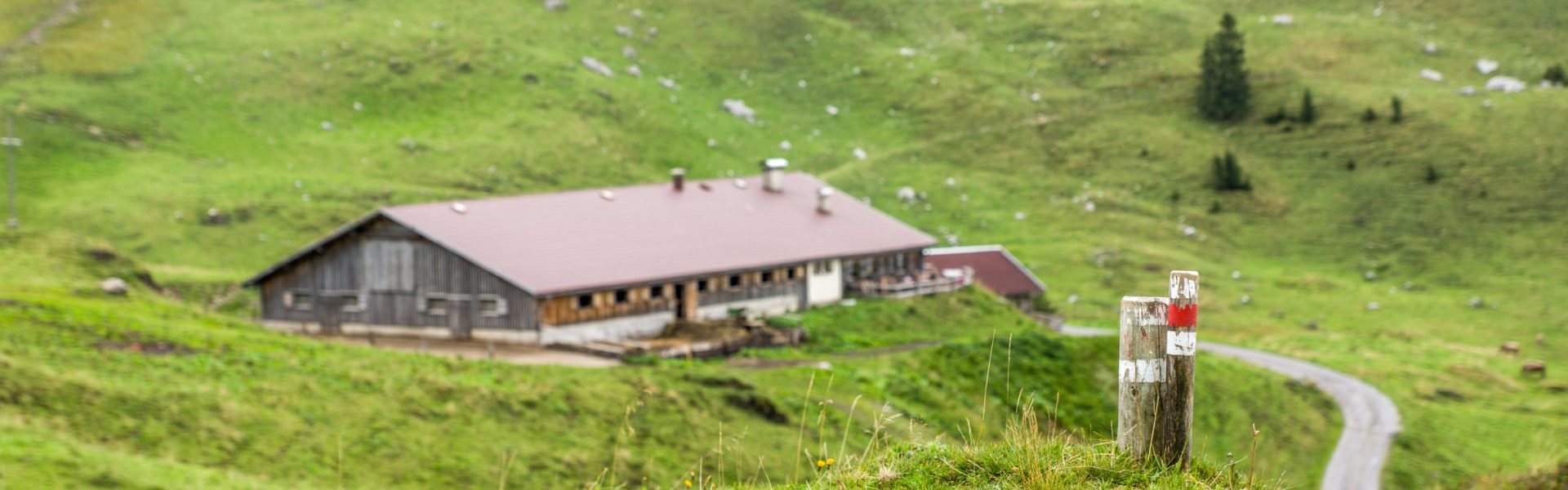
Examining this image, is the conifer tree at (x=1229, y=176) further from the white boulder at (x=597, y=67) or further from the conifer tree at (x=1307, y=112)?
the white boulder at (x=597, y=67)

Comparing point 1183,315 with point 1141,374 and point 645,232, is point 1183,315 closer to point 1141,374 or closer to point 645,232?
point 1141,374

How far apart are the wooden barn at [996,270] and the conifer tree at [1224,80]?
36.1 meters

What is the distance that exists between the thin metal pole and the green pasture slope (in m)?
0.95

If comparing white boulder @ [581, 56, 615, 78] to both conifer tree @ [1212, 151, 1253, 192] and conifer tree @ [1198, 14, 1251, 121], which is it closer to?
conifer tree @ [1212, 151, 1253, 192]

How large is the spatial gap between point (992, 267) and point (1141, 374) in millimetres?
60027

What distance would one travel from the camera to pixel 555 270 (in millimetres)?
45844

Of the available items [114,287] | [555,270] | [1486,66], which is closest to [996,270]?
[555,270]

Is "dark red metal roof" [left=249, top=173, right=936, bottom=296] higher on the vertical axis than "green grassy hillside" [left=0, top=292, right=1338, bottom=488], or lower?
higher

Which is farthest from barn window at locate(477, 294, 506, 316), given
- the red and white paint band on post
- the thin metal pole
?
the red and white paint band on post

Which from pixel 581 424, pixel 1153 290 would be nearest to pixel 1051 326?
pixel 1153 290

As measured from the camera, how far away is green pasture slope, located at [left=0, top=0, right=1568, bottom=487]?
63219 millimetres

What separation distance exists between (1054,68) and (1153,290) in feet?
132

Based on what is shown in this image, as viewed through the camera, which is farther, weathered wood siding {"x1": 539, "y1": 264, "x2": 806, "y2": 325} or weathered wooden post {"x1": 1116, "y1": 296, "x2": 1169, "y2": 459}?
weathered wood siding {"x1": 539, "y1": 264, "x2": 806, "y2": 325}

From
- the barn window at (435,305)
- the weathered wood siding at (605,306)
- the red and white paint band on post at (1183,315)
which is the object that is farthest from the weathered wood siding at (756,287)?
the red and white paint band on post at (1183,315)
